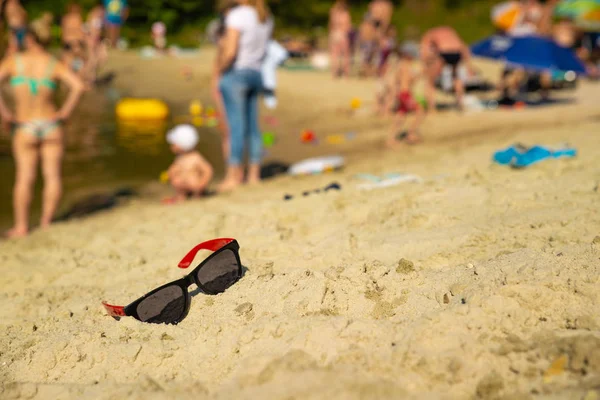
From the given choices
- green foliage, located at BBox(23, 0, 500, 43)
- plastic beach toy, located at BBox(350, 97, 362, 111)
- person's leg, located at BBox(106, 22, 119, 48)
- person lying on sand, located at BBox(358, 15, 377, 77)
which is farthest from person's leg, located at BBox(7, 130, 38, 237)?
green foliage, located at BBox(23, 0, 500, 43)

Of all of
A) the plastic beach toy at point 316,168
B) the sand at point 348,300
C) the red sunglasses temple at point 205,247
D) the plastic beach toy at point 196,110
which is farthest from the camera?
the plastic beach toy at point 196,110

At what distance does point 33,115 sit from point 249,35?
2.05 meters

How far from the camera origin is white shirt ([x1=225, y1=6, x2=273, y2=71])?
5.66 meters

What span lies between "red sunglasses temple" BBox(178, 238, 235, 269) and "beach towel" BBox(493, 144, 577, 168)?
2.54 m

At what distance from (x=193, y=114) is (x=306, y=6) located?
12.3 meters

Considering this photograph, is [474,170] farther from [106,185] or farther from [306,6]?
[306,6]

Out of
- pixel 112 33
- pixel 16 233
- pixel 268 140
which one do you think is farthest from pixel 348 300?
pixel 112 33

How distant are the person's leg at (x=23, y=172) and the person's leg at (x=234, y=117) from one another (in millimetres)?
1729

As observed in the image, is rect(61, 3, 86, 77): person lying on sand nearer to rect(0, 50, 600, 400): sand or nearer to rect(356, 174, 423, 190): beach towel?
rect(0, 50, 600, 400): sand

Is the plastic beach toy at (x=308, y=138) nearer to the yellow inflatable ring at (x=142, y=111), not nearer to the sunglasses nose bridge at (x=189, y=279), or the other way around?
the yellow inflatable ring at (x=142, y=111)

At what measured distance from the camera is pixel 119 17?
54.2ft

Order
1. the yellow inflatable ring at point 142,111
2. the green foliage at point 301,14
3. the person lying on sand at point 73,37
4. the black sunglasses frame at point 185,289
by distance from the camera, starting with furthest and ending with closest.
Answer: the green foliage at point 301,14
the person lying on sand at point 73,37
the yellow inflatable ring at point 142,111
the black sunglasses frame at point 185,289

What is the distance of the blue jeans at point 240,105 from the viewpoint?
5852 millimetres

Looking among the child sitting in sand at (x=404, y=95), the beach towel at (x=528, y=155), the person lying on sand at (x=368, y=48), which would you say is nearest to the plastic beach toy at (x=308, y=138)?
the child sitting in sand at (x=404, y=95)
